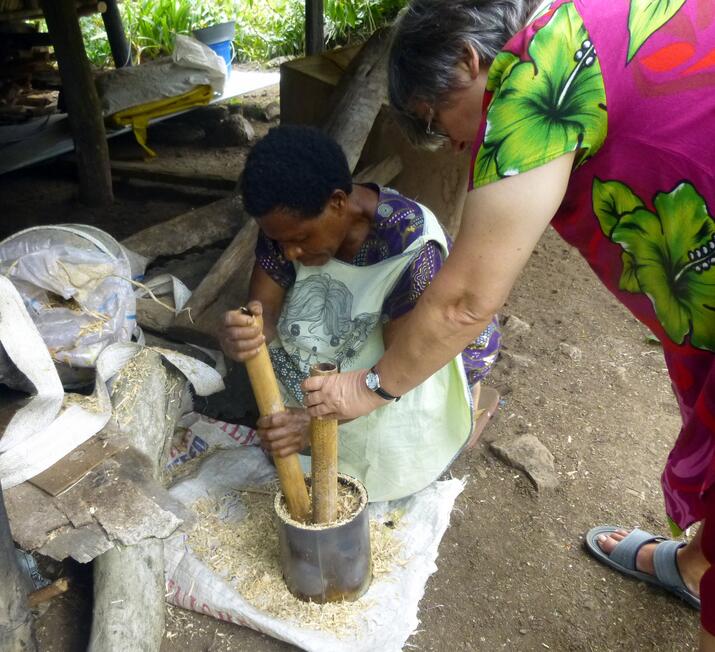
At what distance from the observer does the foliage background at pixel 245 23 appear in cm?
899

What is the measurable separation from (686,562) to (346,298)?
1.37 m

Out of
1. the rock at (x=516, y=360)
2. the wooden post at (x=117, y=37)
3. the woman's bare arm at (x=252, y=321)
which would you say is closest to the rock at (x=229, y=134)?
the wooden post at (x=117, y=37)

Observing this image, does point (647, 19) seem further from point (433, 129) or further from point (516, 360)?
point (516, 360)

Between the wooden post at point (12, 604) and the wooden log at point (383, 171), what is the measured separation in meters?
2.50

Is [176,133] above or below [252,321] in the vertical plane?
below

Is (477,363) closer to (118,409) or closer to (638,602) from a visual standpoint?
(638,602)

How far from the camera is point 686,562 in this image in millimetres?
2342

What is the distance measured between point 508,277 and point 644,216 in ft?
0.89

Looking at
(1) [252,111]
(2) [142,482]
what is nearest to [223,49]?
(1) [252,111]

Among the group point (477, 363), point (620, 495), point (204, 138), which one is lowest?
point (204, 138)

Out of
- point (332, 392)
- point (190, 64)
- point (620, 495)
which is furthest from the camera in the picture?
point (190, 64)

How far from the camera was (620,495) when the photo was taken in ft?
9.28

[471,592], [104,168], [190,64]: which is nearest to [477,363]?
[471,592]

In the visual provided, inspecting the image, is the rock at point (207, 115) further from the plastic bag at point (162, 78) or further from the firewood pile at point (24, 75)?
the firewood pile at point (24, 75)
